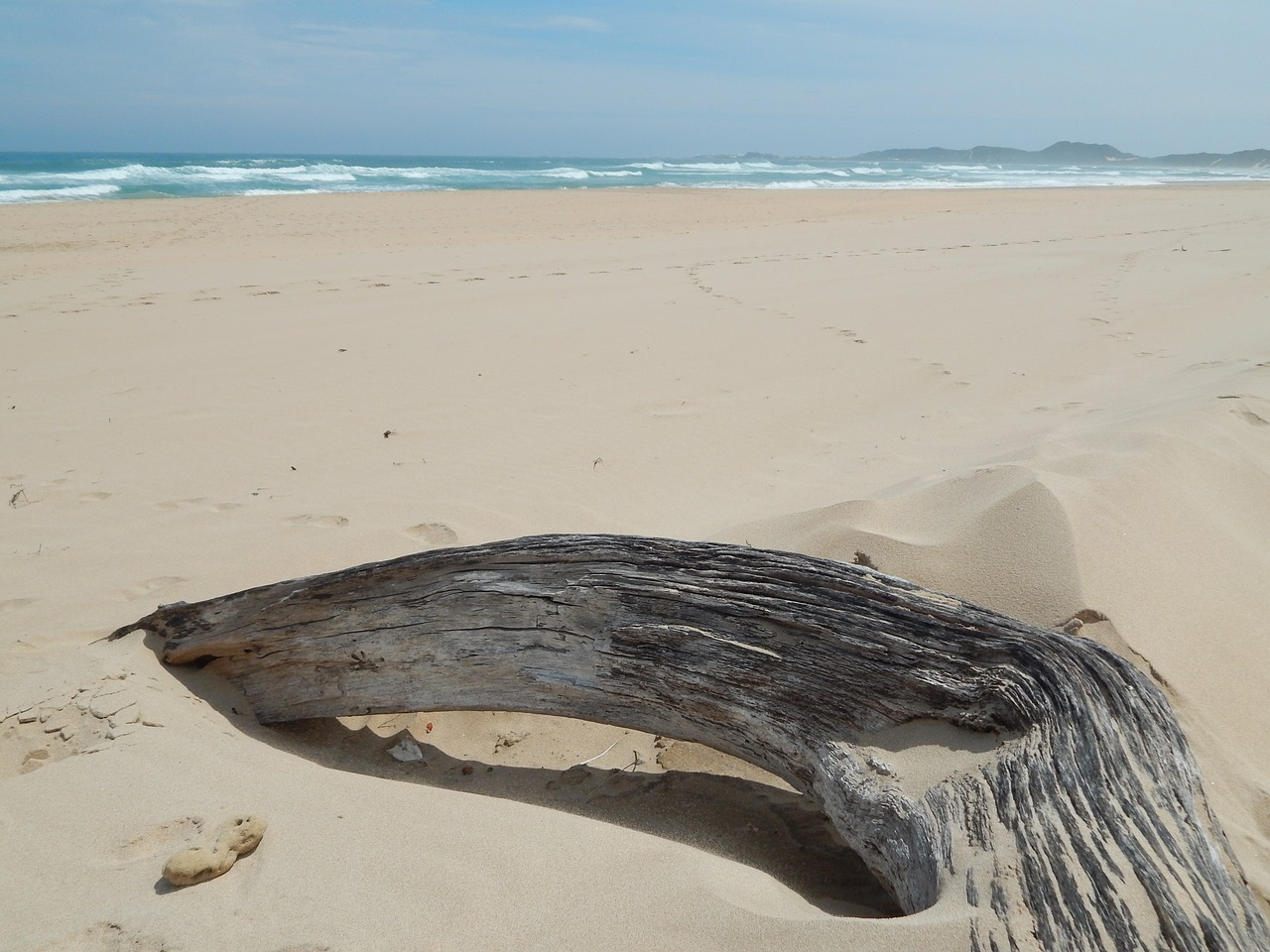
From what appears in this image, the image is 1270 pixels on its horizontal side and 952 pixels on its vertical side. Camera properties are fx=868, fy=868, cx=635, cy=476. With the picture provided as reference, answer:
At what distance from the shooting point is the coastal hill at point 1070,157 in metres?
105

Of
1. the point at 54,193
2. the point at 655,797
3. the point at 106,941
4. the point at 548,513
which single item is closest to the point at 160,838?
the point at 106,941

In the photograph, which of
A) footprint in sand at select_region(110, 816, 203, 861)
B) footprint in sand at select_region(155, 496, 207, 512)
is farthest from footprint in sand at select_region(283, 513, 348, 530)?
footprint in sand at select_region(110, 816, 203, 861)

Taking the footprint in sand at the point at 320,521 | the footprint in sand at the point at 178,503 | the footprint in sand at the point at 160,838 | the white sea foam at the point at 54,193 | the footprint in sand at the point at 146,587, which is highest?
the white sea foam at the point at 54,193

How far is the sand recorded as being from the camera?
1814mm

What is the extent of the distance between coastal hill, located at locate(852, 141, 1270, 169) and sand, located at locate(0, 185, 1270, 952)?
372ft

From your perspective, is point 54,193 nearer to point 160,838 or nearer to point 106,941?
point 160,838

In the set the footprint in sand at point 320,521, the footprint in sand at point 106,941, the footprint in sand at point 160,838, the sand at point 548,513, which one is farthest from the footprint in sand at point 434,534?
the footprint in sand at point 106,941

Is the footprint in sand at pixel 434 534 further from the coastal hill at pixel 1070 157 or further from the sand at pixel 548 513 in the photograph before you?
the coastal hill at pixel 1070 157

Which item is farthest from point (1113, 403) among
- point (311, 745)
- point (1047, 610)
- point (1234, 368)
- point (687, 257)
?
point (687, 257)

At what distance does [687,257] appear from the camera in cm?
1243

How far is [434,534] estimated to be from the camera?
390 cm

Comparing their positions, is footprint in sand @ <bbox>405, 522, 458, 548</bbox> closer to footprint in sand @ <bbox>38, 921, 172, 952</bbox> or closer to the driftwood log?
the driftwood log

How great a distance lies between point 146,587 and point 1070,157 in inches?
5894

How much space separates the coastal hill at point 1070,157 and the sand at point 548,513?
113337mm
